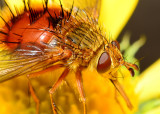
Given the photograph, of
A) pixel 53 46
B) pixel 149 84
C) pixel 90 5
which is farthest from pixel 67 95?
pixel 149 84

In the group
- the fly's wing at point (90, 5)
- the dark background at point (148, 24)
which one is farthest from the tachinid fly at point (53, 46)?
the dark background at point (148, 24)

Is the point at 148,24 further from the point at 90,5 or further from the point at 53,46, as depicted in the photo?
the point at 53,46

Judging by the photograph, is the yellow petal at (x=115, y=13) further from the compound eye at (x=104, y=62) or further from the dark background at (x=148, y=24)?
the compound eye at (x=104, y=62)

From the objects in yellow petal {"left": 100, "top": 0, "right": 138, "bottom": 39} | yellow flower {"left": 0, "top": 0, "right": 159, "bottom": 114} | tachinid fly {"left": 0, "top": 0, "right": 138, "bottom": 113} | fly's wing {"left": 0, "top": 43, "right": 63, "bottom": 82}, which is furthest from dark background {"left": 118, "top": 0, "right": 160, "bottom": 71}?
fly's wing {"left": 0, "top": 43, "right": 63, "bottom": 82}

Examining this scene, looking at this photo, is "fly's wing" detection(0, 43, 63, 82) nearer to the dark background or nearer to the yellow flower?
the yellow flower

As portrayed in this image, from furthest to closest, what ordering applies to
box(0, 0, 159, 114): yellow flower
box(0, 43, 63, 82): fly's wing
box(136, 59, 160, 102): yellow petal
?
1. box(136, 59, 160, 102): yellow petal
2. box(0, 0, 159, 114): yellow flower
3. box(0, 43, 63, 82): fly's wing

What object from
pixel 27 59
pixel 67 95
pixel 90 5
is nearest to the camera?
pixel 27 59
